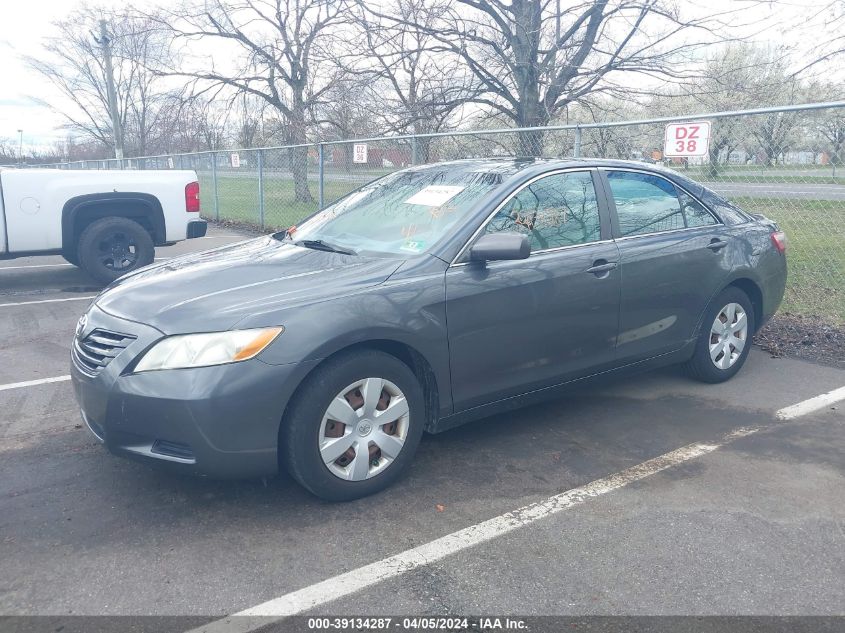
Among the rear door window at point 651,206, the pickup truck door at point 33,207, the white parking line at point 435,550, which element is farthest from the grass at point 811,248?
the pickup truck door at point 33,207

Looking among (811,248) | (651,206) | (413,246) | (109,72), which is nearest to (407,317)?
(413,246)

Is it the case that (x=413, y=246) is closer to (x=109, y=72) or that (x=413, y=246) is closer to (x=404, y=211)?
(x=404, y=211)

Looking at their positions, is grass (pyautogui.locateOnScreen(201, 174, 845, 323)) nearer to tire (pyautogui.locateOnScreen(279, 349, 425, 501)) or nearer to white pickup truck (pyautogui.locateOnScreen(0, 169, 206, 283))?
white pickup truck (pyautogui.locateOnScreen(0, 169, 206, 283))

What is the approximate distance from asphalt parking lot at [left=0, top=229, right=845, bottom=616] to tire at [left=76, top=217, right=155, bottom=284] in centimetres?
454

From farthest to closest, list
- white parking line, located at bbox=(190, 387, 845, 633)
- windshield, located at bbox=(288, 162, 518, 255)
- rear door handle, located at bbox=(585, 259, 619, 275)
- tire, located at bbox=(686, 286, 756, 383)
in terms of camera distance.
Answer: tire, located at bbox=(686, 286, 756, 383)
rear door handle, located at bbox=(585, 259, 619, 275)
windshield, located at bbox=(288, 162, 518, 255)
white parking line, located at bbox=(190, 387, 845, 633)

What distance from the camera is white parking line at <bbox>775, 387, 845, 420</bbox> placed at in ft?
15.4

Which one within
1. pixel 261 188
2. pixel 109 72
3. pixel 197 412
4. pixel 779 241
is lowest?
pixel 197 412

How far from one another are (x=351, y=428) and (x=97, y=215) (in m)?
7.00

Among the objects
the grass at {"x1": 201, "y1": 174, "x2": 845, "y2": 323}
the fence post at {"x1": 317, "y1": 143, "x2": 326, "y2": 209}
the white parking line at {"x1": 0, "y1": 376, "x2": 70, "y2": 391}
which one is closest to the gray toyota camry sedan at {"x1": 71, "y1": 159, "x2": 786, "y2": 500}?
the white parking line at {"x1": 0, "y1": 376, "x2": 70, "y2": 391}

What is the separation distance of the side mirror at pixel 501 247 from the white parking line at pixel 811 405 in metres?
2.27

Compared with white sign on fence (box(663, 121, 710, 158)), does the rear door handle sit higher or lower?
lower

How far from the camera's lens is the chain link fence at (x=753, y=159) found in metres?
7.08

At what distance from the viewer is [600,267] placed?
4305mm

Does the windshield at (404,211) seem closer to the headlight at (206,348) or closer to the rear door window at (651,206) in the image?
the rear door window at (651,206)
